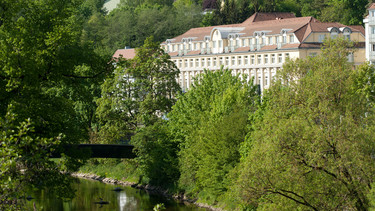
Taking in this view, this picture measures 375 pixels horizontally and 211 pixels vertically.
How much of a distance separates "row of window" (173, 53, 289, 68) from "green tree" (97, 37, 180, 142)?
102 ft

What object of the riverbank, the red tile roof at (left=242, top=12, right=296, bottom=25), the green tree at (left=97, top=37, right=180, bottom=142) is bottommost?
the riverbank

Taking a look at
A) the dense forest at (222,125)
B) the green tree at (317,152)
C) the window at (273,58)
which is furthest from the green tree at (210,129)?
the window at (273,58)

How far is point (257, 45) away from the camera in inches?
3821

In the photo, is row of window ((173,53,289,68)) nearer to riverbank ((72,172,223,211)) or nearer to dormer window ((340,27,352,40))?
dormer window ((340,27,352,40))

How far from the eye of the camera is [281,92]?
34.1 meters

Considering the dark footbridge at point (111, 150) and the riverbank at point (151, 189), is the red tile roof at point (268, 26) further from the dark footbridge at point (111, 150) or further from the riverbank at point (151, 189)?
the dark footbridge at point (111, 150)

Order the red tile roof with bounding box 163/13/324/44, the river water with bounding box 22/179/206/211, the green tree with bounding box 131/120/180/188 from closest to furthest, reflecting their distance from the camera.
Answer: the river water with bounding box 22/179/206/211
the green tree with bounding box 131/120/180/188
the red tile roof with bounding box 163/13/324/44

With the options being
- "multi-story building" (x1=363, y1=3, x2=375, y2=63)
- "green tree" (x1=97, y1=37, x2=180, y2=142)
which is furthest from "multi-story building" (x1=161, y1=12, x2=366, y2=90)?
"green tree" (x1=97, y1=37, x2=180, y2=142)

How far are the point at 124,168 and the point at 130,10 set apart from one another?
282ft

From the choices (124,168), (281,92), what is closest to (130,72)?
(124,168)

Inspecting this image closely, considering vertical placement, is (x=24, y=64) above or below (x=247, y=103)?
above

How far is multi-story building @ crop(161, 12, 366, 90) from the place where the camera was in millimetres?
90250

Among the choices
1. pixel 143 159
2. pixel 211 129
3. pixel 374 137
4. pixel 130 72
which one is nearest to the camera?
pixel 374 137

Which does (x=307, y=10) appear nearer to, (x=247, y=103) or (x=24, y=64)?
(x=247, y=103)
